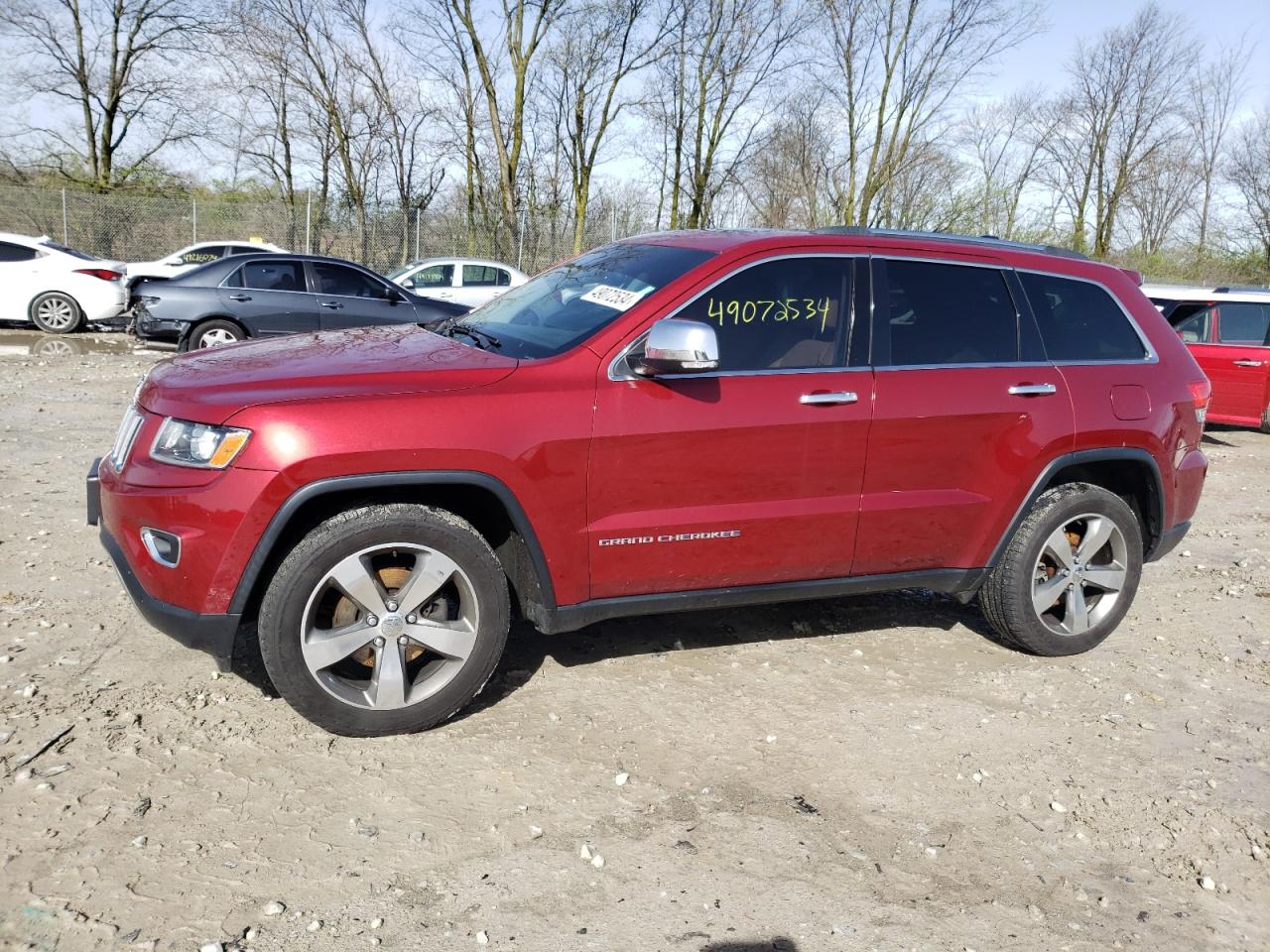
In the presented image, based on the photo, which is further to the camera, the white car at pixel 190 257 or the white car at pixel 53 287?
the white car at pixel 190 257

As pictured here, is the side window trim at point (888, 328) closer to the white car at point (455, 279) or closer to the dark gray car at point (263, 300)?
the dark gray car at point (263, 300)

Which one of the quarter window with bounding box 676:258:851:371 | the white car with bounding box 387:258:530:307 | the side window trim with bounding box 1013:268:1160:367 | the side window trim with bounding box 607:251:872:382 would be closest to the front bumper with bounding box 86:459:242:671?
the side window trim with bounding box 607:251:872:382

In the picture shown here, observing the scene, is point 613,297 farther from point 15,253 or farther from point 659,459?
point 15,253

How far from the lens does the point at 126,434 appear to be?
3.49 meters

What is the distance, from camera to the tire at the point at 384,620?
3201 millimetres

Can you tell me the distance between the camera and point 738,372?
372cm

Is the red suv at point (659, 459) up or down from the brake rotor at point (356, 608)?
up

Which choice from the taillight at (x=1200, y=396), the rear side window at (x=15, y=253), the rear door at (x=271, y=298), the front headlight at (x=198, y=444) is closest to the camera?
the front headlight at (x=198, y=444)

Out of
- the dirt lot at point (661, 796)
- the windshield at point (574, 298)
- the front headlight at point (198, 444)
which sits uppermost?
the windshield at point (574, 298)

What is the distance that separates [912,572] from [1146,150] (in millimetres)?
34349

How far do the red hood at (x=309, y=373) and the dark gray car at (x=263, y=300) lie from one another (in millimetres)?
8142

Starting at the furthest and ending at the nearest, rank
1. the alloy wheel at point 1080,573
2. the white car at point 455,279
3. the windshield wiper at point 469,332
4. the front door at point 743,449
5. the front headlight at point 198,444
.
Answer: the white car at point 455,279 < the alloy wheel at point 1080,573 < the windshield wiper at point 469,332 < the front door at point 743,449 < the front headlight at point 198,444

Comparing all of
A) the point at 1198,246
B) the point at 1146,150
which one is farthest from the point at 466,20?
the point at 1198,246

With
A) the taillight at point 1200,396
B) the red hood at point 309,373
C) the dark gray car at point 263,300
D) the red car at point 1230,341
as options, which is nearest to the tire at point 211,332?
the dark gray car at point 263,300
